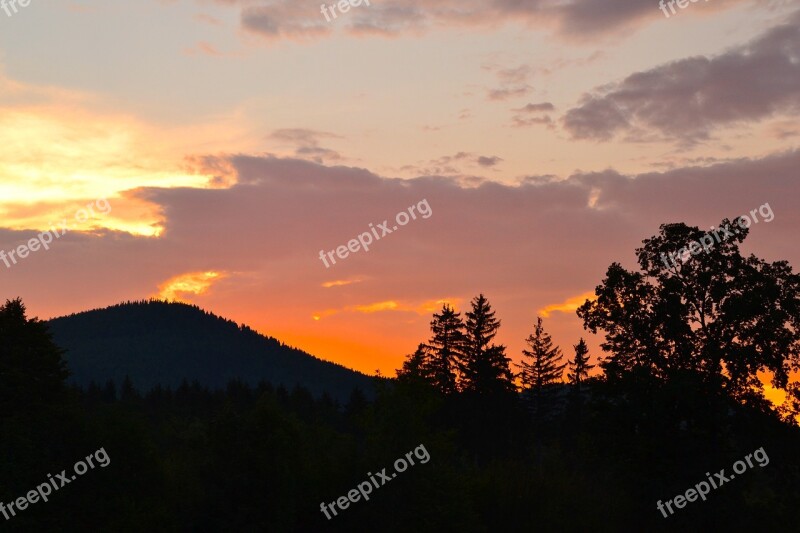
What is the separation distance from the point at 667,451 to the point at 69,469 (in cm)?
2973

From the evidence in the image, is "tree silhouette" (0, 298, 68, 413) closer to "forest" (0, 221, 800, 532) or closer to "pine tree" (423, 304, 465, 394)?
"forest" (0, 221, 800, 532)

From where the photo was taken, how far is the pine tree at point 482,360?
254 ft

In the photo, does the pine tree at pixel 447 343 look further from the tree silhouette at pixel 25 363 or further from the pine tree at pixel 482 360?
the tree silhouette at pixel 25 363

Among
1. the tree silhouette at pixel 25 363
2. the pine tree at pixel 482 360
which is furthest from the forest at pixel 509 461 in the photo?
the pine tree at pixel 482 360

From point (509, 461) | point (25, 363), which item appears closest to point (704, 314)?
point (509, 461)

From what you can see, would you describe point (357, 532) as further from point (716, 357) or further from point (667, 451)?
point (716, 357)

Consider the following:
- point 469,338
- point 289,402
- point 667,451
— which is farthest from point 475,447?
point 289,402

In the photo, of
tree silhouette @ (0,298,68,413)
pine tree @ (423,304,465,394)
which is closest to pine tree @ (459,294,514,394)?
pine tree @ (423,304,465,394)

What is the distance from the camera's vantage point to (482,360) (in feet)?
260

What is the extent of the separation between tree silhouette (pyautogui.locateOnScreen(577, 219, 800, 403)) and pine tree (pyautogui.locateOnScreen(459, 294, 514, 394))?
2631cm

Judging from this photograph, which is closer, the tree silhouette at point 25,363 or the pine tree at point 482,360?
the tree silhouette at point 25,363

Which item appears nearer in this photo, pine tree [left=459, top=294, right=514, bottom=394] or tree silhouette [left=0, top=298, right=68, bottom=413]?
tree silhouette [left=0, top=298, right=68, bottom=413]

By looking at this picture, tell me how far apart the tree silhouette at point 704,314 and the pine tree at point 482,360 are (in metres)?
26.3

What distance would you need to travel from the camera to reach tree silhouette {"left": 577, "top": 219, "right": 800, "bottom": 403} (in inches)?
1916
